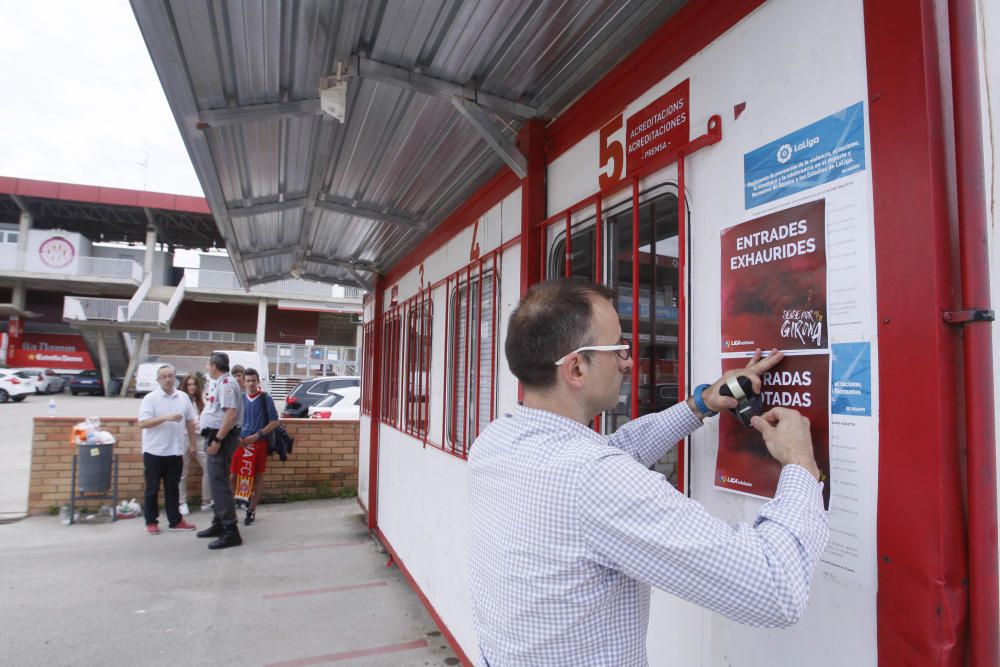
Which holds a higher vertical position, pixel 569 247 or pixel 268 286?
pixel 268 286

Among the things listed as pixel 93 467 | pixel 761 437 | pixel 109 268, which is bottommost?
pixel 93 467

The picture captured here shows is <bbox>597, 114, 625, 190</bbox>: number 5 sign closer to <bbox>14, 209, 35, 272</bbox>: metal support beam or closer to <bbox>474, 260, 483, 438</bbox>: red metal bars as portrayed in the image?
<bbox>474, 260, 483, 438</bbox>: red metal bars

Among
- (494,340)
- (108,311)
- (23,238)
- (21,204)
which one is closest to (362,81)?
(494,340)

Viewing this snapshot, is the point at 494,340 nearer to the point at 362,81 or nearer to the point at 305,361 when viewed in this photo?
the point at 362,81

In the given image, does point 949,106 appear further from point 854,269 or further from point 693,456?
point 693,456

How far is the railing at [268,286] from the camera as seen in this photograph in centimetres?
2753

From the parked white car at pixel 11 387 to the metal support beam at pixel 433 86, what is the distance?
2862 centimetres

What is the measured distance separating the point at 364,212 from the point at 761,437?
3.83m

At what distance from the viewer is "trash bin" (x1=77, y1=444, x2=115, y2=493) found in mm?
6695

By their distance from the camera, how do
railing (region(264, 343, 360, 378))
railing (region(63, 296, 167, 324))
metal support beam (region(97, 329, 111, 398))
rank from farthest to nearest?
1. metal support beam (region(97, 329, 111, 398))
2. railing (region(264, 343, 360, 378))
3. railing (region(63, 296, 167, 324))

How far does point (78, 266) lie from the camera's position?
29281 millimetres

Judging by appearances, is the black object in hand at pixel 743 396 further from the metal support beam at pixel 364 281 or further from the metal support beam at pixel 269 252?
the metal support beam at pixel 364 281

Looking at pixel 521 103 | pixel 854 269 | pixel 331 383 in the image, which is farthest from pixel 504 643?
pixel 331 383

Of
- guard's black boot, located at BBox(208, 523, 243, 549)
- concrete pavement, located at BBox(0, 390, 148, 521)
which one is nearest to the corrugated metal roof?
guard's black boot, located at BBox(208, 523, 243, 549)
